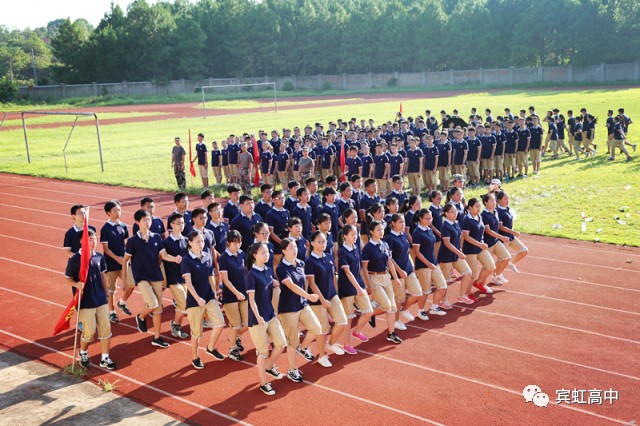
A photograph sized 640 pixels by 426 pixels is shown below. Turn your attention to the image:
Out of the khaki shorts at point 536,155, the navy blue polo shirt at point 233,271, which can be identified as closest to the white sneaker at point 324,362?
the navy blue polo shirt at point 233,271

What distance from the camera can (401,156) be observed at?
59.5 feet

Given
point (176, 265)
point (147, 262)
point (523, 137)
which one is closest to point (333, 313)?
point (176, 265)

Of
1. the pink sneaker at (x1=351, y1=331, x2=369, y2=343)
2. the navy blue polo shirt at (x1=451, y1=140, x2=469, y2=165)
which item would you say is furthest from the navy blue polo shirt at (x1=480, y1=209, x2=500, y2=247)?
the navy blue polo shirt at (x1=451, y1=140, x2=469, y2=165)

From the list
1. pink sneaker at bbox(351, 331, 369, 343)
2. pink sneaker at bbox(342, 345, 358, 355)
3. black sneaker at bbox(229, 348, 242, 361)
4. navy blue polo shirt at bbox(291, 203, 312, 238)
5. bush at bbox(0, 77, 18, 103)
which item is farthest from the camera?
bush at bbox(0, 77, 18, 103)

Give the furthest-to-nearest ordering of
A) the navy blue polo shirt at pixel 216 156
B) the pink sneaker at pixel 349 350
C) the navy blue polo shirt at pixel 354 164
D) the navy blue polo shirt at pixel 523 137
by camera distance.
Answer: the navy blue polo shirt at pixel 216 156 < the navy blue polo shirt at pixel 523 137 < the navy blue polo shirt at pixel 354 164 < the pink sneaker at pixel 349 350

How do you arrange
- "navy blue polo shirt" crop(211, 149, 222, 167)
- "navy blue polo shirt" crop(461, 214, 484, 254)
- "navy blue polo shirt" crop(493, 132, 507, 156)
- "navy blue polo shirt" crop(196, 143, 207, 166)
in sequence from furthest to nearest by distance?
1. "navy blue polo shirt" crop(211, 149, 222, 167)
2. "navy blue polo shirt" crop(196, 143, 207, 166)
3. "navy blue polo shirt" crop(493, 132, 507, 156)
4. "navy blue polo shirt" crop(461, 214, 484, 254)

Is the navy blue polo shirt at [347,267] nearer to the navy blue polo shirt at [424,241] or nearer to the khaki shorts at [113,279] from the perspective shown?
the navy blue polo shirt at [424,241]

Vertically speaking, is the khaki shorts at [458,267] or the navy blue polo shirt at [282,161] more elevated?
the navy blue polo shirt at [282,161]

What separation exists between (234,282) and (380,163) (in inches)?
411

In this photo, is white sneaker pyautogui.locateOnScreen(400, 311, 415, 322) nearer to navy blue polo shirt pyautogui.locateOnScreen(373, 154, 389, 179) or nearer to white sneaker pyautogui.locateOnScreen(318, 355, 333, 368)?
white sneaker pyautogui.locateOnScreen(318, 355, 333, 368)

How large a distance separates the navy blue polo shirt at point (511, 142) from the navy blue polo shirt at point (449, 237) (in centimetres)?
1156

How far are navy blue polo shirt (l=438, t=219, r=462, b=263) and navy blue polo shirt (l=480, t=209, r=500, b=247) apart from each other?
724 millimetres

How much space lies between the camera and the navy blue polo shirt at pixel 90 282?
8.61 meters

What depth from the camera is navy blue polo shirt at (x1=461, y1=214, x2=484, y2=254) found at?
11.0 m
